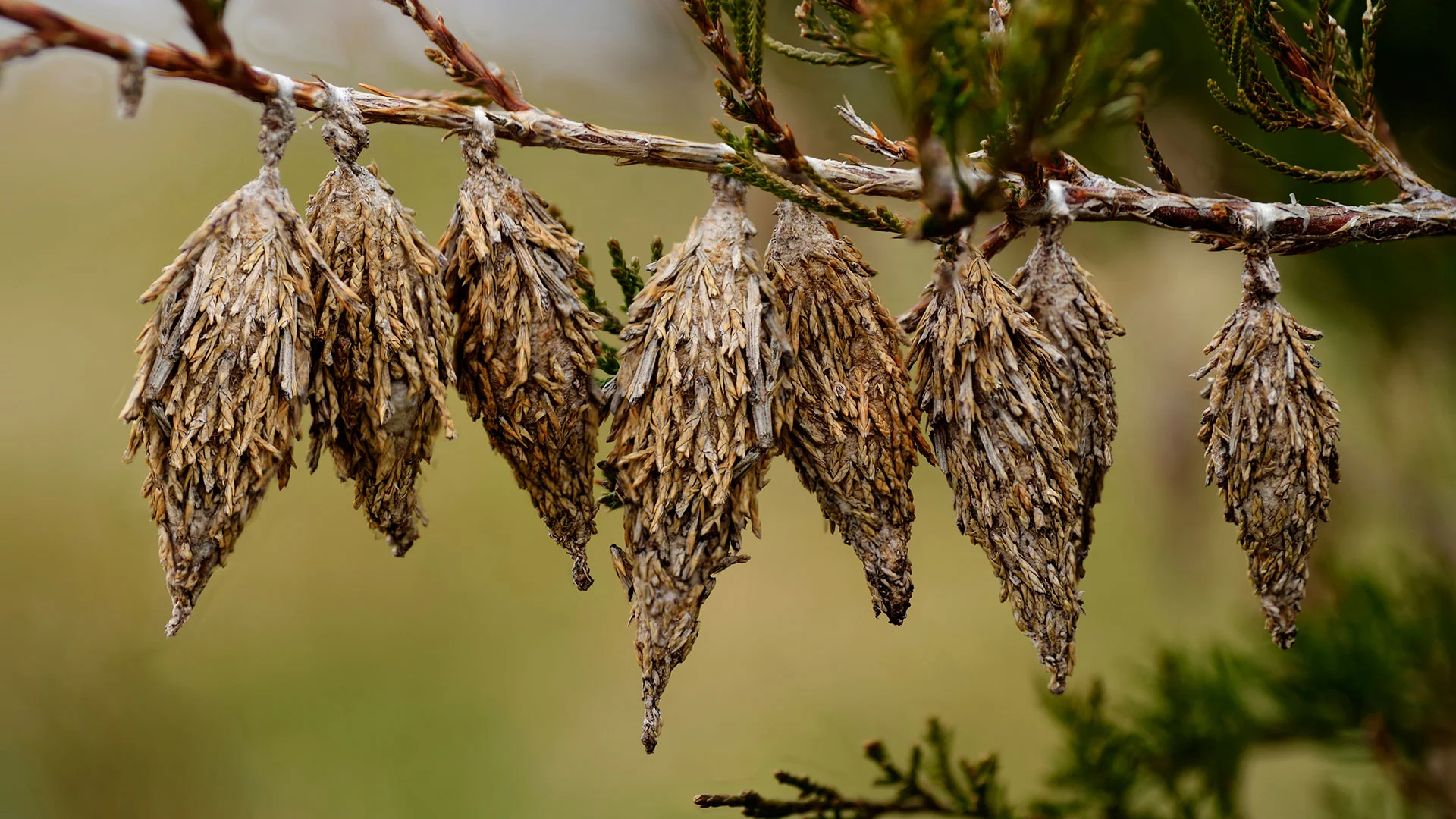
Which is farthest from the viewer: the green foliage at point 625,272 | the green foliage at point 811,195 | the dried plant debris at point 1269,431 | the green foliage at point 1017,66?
the green foliage at point 625,272

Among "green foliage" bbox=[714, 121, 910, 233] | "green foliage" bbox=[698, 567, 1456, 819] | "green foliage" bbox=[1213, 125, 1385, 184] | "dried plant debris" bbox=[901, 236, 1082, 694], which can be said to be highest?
"green foliage" bbox=[1213, 125, 1385, 184]

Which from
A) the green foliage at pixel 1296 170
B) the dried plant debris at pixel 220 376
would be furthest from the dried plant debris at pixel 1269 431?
the dried plant debris at pixel 220 376

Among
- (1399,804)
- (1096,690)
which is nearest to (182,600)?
(1096,690)

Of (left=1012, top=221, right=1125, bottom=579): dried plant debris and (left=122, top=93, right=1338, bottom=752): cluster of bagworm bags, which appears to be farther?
(left=1012, top=221, right=1125, bottom=579): dried plant debris

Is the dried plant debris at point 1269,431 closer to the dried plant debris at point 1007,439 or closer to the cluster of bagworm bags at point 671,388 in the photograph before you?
the cluster of bagworm bags at point 671,388

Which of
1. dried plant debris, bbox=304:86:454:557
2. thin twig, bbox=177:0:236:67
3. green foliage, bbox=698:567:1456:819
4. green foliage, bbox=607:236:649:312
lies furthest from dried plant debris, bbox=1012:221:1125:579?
green foliage, bbox=698:567:1456:819

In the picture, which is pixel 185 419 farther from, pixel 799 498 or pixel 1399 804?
pixel 799 498

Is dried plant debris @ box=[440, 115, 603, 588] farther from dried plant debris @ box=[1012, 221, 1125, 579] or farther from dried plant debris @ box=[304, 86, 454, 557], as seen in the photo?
dried plant debris @ box=[1012, 221, 1125, 579]
